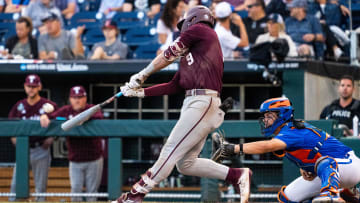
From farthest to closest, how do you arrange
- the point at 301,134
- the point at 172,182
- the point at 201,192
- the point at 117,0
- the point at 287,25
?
the point at 117,0 → the point at 287,25 → the point at 172,182 → the point at 201,192 → the point at 301,134

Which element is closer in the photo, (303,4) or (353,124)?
(353,124)

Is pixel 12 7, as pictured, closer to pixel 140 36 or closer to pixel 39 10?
pixel 39 10

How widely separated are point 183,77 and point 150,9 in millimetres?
5638

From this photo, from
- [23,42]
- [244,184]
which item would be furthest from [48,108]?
[244,184]

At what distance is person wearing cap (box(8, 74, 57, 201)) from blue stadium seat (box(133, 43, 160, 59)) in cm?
207

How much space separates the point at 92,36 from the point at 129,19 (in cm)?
67

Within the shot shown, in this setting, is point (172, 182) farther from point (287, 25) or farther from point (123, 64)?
point (287, 25)

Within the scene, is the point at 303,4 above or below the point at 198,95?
above

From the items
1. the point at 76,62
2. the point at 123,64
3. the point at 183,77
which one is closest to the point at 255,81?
the point at 123,64

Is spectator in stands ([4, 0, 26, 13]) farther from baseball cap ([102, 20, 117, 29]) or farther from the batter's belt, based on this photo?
the batter's belt

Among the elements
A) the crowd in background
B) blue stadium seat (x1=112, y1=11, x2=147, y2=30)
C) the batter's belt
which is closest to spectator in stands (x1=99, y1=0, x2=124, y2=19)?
the crowd in background

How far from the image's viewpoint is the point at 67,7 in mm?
11750

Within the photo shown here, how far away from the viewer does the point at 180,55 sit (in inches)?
230

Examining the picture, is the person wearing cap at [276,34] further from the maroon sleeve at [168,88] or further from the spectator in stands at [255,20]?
the maroon sleeve at [168,88]
